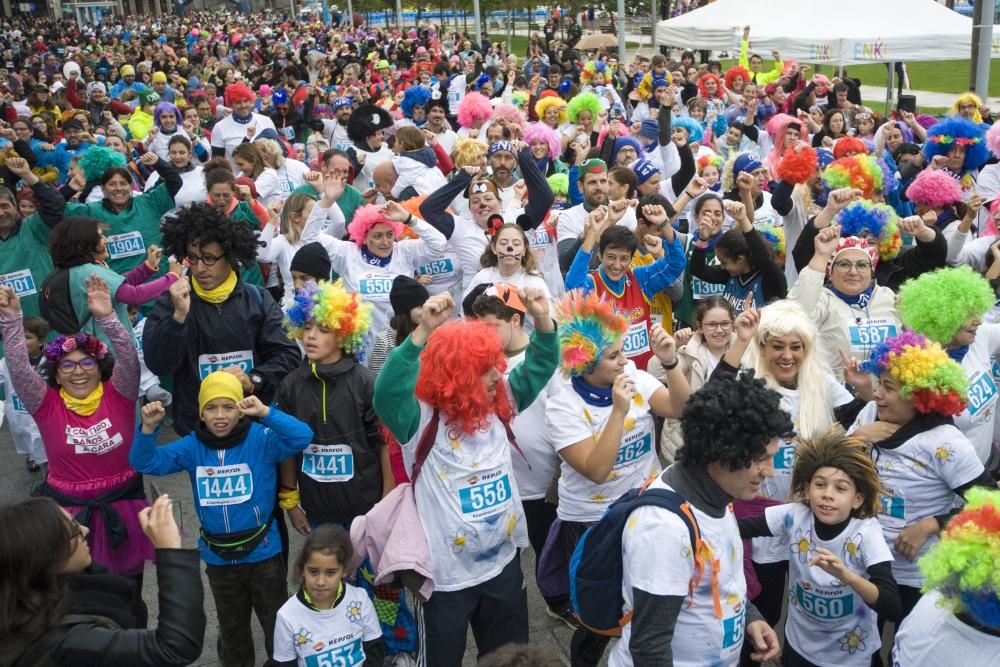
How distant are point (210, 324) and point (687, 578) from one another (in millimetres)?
3006

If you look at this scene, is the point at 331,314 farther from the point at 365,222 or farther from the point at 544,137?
the point at 544,137

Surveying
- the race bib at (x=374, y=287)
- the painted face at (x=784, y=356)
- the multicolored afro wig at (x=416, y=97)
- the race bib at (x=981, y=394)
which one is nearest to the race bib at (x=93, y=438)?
the race bib at (x=374, y=287)

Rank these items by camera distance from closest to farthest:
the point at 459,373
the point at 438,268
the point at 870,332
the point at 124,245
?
the point at 459,373 → the point at 870,332 → the point at 438,268 → the point at 124,245

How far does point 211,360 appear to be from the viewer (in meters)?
4.78

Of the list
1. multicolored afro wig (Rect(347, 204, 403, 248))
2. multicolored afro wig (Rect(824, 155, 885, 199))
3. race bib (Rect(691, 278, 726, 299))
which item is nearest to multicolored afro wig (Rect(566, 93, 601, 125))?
multicolored afro wig (Rect(824, 155, 885, 199))

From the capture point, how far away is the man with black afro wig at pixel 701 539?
8.86 ft

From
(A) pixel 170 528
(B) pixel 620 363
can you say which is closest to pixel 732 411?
(B) pixel 620 363

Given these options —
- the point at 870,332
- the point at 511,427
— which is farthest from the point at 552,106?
the point at 511,427

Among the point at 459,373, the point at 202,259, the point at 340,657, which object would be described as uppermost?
the point at 202,259

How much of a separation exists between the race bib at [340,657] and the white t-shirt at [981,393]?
2.91 m

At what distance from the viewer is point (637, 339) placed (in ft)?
18.5

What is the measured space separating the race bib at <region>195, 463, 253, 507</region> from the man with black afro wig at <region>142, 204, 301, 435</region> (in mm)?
605

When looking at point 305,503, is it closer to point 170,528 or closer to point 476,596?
point 476,596

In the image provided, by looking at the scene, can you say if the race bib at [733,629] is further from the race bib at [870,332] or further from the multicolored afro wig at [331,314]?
the race bib at [870,332]
